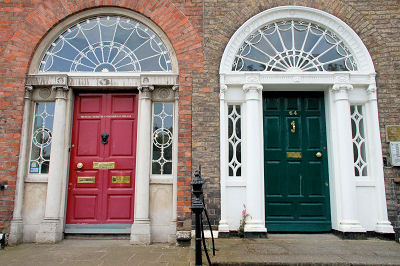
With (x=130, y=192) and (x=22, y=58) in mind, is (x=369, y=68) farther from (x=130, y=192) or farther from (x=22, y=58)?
(x=22, y=58)

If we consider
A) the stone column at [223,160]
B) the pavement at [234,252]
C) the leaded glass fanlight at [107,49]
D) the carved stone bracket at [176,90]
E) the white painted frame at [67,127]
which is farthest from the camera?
the leaded glass fanlight at [107,49]

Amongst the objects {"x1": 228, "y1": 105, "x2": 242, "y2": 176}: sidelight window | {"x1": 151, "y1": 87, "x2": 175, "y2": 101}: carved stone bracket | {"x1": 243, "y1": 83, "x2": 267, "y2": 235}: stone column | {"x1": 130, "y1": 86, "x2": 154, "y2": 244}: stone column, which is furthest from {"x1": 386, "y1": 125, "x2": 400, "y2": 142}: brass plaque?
{"x1": 130, "y1": 86, "x2": 154, "y2": 244}: stone column

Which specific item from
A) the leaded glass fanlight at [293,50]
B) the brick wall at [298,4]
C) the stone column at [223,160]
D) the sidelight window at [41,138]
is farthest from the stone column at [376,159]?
the sidelight window at [41,138]

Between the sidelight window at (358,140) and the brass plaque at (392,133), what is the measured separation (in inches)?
14.5

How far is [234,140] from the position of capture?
17.5 ft

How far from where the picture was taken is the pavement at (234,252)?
3824 mm

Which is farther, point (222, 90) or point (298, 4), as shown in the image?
point (298, 4)

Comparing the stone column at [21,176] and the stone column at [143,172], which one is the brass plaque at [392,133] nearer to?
the stone column at [143,172]

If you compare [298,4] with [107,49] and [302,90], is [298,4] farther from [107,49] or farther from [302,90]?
[107,49]

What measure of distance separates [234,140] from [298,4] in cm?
285

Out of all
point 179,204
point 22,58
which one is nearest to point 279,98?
point 179,204

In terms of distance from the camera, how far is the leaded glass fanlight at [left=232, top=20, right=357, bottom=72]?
5.45m

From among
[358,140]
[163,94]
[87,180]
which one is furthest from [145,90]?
[358,140]

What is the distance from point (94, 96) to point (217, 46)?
2562mm
